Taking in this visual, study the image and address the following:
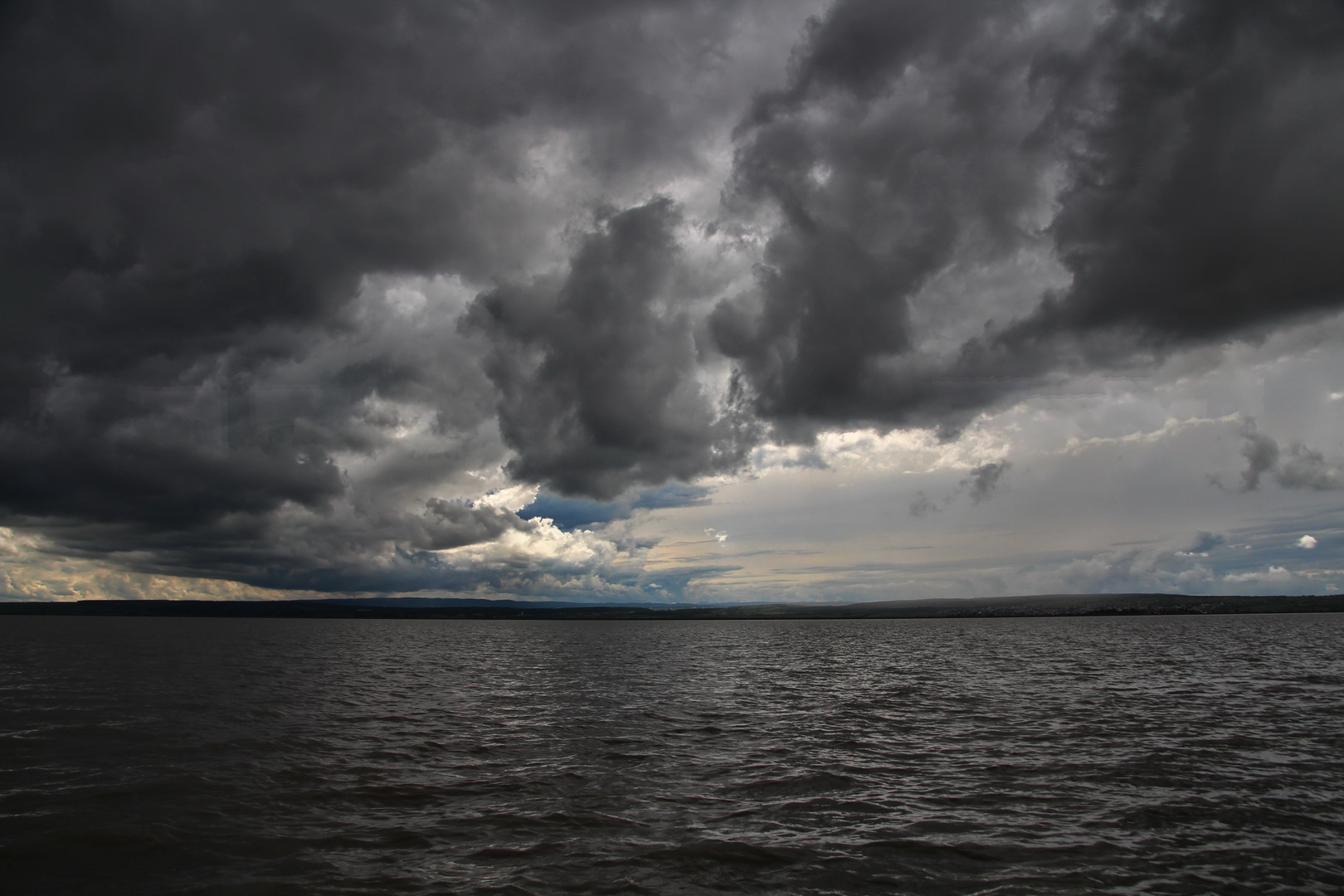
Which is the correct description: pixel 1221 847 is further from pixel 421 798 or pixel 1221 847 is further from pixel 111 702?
pixel 111 702

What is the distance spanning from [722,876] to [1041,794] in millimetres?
11336

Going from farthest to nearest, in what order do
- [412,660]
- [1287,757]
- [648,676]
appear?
[412,660] < [648,676] < [1287,757]

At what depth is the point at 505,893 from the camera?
1277 cm

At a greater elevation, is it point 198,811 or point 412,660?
point 198,811

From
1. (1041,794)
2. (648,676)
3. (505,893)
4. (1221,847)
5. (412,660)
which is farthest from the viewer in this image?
(412,660)

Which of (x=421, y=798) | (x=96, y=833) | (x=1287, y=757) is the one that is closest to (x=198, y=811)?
(x=96, y=833)

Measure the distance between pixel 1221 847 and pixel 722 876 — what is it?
465 inches

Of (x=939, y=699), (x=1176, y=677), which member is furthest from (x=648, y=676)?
(x=1176, y=677)

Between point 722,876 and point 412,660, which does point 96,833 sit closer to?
point 722,876

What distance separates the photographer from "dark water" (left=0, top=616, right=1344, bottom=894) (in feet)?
45.4

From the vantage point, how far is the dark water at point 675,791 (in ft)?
45.4

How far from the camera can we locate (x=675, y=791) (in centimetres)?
2000

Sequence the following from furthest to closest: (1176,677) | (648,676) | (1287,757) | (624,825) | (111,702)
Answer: (648,676) → (1176,677) → (111,702) → (1287,757) → (624,825)

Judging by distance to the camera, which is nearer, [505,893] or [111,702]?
[505,893]
